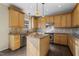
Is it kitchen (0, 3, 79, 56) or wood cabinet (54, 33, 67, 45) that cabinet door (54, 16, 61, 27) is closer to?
wood cabinet (54, 33, 67, 45)

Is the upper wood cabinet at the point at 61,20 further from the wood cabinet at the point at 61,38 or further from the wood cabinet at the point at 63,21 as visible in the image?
the wood cabinet at the point at 61,38

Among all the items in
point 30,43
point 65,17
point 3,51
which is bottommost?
point 3,51

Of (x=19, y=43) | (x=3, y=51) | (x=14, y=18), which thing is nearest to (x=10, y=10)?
(x=14, y=18)

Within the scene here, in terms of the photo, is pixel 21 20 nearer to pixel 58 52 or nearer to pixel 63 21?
pixel 58 52

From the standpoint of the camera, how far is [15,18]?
4062mm

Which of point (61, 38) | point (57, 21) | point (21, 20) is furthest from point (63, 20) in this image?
point (21, 20)

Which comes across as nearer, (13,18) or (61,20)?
(13,18)

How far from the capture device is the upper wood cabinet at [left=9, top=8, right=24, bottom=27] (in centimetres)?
374

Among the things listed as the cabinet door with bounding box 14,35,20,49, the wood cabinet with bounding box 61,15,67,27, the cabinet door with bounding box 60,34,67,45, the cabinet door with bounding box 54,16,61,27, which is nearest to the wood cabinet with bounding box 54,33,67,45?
the cabinet door with bounding box 60,34,67,45

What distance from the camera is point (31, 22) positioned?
351 cm

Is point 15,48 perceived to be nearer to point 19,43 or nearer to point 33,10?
point 19,43

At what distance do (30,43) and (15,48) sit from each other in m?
0.95

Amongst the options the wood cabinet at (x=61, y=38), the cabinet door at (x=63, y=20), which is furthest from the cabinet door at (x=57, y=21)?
the wood cabinet at (x=61, y=38)

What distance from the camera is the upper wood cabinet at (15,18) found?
374cm
